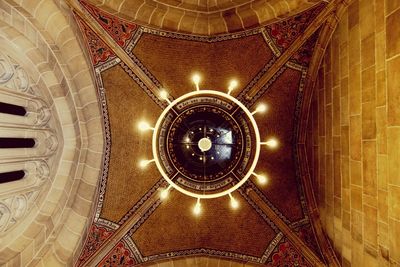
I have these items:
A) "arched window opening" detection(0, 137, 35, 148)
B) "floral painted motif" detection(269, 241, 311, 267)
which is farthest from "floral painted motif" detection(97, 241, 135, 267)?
"floral painted motif" detection(269, 241, 311, 267)

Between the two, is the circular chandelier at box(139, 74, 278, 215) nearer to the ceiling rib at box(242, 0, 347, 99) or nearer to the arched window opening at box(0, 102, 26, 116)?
the ceiling rib at box(242, 0, 347, 99)

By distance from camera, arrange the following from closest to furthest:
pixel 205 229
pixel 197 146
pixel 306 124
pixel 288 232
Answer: pixel 197 146 < pixel 288 232 < pixel 306 124 < pixel 205 229

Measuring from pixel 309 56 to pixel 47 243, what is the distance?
6.02 meters

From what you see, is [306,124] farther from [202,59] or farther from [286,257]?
[286,257]

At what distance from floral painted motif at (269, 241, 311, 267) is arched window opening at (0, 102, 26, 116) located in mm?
5337

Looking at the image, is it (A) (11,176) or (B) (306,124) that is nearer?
(A) (11,176)

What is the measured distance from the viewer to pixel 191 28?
5.77 m

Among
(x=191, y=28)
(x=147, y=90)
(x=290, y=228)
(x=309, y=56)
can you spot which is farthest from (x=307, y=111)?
(x=147, y=90)

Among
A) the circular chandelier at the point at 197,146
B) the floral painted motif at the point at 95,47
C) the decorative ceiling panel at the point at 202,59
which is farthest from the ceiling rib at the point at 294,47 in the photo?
the floral painted motif at the point at 95,47

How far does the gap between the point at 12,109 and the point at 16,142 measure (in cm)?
57

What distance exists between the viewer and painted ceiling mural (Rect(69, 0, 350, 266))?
5746mm

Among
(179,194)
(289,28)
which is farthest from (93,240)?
(289,28)

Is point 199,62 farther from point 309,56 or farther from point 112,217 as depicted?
point 112,217

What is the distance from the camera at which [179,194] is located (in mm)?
6191
